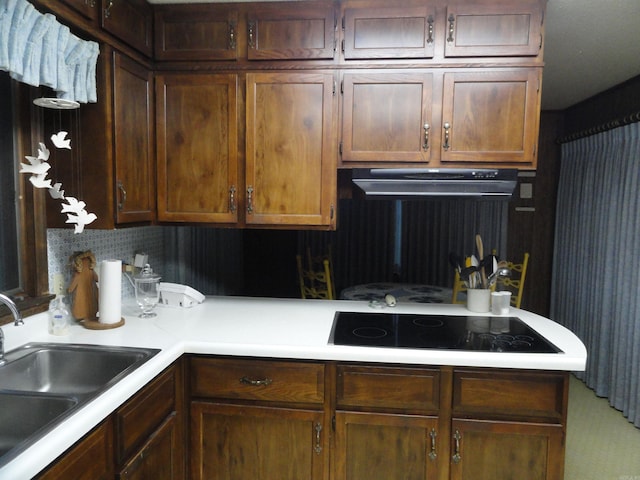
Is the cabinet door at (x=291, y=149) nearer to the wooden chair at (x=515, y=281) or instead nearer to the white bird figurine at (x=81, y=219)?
the white bird figurine at (x=81, y=219)

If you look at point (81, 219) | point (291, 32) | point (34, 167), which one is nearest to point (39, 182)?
point (34, 167)

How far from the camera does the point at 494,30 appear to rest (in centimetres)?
194

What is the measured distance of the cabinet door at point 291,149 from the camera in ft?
6.73

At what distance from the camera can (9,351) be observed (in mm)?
1572

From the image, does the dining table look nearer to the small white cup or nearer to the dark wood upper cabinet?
the small white cup

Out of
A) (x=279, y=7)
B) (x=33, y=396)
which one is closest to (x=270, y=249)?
(x=279, y=7)

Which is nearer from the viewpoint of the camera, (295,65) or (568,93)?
(295,65)

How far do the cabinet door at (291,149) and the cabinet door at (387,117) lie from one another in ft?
0.29

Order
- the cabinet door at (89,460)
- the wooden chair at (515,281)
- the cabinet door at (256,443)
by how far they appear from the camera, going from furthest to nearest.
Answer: the wooden chair at (515,281)
the cabinet door at (256,443)
the cabinet door at (89,460)

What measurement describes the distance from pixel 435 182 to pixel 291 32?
0.95 m

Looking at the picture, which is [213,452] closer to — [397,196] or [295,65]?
[397,196]

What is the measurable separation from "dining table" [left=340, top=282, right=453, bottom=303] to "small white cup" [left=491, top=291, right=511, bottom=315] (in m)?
1.22

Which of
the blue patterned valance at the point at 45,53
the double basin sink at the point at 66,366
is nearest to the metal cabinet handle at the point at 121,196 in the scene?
the blue patterned valance at the point at 45,53

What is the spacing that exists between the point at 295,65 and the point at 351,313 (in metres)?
1.20
